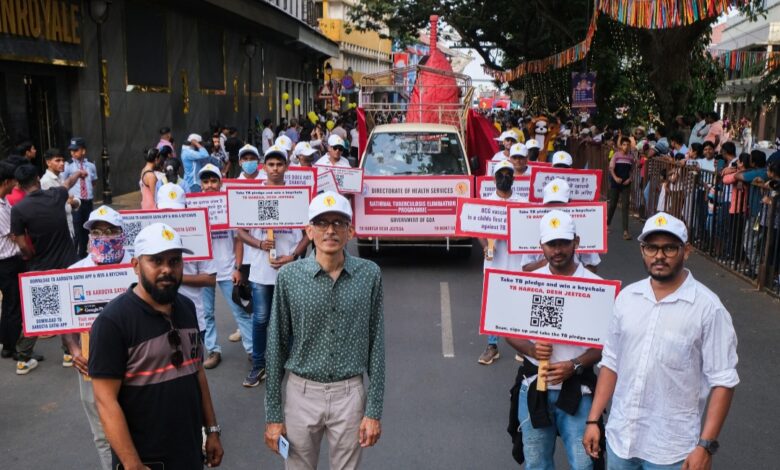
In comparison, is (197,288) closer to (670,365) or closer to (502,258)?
(502,258)

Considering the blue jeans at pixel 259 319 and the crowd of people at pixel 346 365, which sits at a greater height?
the crowd of people at pixel 346 365

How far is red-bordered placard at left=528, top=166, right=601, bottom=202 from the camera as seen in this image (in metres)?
9.64

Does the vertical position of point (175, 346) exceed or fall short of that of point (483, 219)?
it falls short

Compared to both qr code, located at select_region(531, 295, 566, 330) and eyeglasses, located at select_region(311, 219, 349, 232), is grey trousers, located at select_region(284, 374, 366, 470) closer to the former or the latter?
eyeglasses, located at select_region(311, 219, 349, 232)

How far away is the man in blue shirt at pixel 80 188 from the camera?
1128 centimetres

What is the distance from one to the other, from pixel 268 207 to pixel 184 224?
34.4 inches

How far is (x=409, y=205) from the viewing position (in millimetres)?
11438

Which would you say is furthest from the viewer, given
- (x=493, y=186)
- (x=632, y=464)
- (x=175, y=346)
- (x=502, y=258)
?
(x=493, y=186)

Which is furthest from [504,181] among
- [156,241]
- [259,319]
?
[156,241]

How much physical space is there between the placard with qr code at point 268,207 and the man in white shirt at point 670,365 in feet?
13.7

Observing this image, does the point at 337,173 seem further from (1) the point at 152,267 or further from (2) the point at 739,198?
(1) the point at 152,267

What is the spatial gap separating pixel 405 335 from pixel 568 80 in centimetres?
2461

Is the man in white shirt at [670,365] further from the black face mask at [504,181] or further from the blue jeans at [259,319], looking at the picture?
the black face mask at [504,181]

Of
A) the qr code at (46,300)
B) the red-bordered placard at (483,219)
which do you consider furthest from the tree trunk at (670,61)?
the qr code at (46,300)
